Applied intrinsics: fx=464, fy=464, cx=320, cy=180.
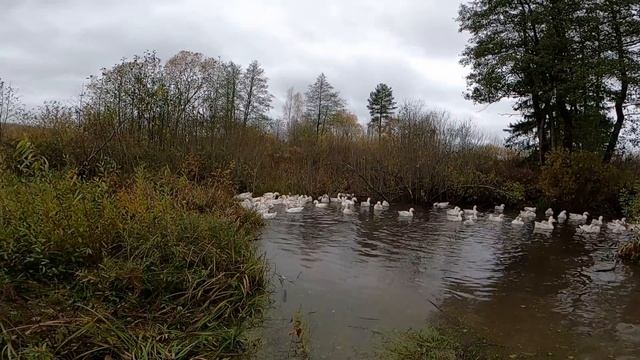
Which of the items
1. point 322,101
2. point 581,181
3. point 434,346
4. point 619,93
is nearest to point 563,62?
point 619,93

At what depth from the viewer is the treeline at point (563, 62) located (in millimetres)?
18688

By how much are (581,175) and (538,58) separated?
5.98 meters

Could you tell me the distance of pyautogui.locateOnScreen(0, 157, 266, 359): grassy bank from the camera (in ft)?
12.7

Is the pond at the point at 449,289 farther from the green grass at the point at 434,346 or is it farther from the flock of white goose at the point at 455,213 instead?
the flock of white goose at the point at 455,213

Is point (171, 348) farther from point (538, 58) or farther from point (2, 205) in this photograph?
point (538, 58)

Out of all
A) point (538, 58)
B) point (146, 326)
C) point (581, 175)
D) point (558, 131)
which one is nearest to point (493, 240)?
point (581, 175)

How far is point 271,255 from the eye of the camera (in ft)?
27.1

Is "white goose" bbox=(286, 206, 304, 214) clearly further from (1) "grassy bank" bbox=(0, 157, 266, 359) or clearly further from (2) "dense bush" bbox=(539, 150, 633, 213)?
(2) "dense bush" bbox=(539, 150, 633, 213)

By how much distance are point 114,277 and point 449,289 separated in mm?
4490

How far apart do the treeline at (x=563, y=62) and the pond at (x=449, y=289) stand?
31.5 feet

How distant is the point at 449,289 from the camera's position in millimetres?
6738

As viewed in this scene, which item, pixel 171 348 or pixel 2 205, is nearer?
pixel 171 348

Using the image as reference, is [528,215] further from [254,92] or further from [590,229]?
[254,92]

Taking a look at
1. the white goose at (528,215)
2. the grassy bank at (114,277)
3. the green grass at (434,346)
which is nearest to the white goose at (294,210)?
the grassy bank at (114,277)
